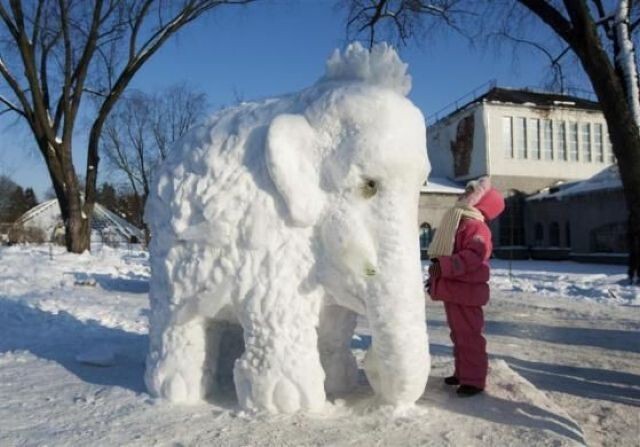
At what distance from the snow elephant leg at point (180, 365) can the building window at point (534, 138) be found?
26.3 meters

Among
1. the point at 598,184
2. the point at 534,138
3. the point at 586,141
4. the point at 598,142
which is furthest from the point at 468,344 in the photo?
the point at 598,142

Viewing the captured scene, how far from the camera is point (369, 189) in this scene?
2.88 meters

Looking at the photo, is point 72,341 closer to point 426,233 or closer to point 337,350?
point 337,350

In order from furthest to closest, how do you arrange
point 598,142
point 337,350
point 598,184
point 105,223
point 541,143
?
point 105,223 → point 598,142 → point 541,143 → point 598,184 → point 337,350

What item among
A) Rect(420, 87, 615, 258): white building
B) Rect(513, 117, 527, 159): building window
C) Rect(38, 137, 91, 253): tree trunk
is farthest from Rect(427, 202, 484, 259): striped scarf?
Rect(513, 117, 527, 159): building window

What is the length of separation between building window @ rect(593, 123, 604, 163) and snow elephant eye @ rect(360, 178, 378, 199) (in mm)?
28172

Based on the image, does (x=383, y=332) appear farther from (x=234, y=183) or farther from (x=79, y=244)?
(x=79, y=244)

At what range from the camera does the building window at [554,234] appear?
2520cm

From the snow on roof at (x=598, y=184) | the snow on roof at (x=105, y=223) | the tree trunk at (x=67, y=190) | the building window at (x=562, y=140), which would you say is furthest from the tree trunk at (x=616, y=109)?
the snow on roof at (x=105, y=223)

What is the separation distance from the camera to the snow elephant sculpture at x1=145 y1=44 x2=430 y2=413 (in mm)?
2816

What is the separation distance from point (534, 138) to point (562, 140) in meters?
1.38

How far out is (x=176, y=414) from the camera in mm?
2850

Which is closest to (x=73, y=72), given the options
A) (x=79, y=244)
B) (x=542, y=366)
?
(x=79, y=244)

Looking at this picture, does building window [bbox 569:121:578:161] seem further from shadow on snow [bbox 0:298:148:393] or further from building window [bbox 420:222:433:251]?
shadow on snow [bbox 0:298:148:393]
